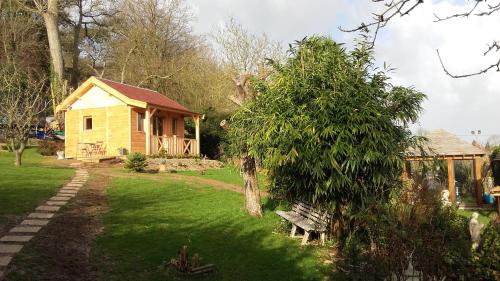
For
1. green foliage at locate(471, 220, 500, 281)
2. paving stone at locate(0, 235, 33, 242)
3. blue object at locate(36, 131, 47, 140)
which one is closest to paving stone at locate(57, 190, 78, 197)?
paving stone at locate(0, 235, 33, 242)

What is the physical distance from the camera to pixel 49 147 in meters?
26.1

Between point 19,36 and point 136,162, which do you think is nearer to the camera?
point 136,162

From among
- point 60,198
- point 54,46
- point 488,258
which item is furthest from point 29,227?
point 54,46

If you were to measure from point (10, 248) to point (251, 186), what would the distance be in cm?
554

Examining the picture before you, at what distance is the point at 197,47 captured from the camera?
38.9 metres

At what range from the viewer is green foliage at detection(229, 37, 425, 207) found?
8453 mm

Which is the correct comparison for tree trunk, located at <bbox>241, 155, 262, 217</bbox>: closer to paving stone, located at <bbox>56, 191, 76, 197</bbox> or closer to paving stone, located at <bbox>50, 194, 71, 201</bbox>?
paving stone, located at <bbox>50, 194, 71, 201</bbox>

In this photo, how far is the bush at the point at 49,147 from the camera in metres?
25.8

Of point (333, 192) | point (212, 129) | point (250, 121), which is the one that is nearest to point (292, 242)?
point (333, 192)

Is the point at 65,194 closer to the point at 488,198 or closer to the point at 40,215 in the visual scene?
the point at 40,215

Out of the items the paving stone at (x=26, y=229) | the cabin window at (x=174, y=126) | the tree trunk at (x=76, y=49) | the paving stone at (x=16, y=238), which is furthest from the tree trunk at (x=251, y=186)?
the tree trunk at (x=76, y=49)

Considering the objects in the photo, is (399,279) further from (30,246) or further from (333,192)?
(30,246)

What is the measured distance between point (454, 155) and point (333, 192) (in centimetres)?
1162

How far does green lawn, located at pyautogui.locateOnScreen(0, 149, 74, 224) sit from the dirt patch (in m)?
0.86
